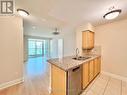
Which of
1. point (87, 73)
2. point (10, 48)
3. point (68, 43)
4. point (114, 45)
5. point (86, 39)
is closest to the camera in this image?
point (87, 73)

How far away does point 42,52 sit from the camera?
12180 millimetres

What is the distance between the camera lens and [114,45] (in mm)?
3801

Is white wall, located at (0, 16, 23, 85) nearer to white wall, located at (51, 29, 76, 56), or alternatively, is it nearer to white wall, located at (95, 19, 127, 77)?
white wall, located at (95, 19, 127, 77)

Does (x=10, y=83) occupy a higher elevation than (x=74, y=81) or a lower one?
lower

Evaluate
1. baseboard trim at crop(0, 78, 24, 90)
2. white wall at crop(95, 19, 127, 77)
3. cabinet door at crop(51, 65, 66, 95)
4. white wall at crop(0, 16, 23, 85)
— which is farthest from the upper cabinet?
baseboard trim at crop(0, 78, 24, 90)

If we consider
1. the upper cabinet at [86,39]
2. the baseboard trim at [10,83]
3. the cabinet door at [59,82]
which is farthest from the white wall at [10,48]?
the upper cabinet at [86,39]

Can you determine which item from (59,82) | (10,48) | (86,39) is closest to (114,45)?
(86,39)

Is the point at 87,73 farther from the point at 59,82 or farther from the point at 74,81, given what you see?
the point at 59,82

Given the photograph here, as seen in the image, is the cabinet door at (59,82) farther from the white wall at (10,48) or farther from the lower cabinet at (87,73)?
the white wall at (10,48)

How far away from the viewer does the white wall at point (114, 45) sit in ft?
11.6

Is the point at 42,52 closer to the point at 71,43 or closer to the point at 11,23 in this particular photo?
the point at 71,43

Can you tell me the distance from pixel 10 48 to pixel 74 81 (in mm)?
2247

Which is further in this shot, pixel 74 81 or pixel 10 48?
pixel 10 48

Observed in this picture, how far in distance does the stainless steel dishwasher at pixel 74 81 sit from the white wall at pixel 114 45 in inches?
93.1
